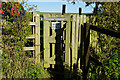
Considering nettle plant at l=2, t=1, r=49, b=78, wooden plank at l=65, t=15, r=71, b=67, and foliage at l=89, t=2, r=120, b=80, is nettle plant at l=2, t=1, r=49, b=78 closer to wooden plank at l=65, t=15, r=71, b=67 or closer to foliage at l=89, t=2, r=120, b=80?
wooden plank at l=65, t=15, r=71, b=67

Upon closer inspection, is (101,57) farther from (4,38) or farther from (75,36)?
(4,38)

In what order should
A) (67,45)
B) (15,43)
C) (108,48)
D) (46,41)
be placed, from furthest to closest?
(46,41) → (67,45) → (108,48) → (15,43)

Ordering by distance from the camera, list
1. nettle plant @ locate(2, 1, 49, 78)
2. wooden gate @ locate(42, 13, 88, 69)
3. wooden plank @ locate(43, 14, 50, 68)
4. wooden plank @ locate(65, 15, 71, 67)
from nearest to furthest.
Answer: nettle plant @ locate(2, 1, 49, 78), wooden gate @ locate(42, 13, 88, 69), wooden plank @ locate(65, 15, 71, 67), wooden plank @ locate(43, 14, 50, 68)

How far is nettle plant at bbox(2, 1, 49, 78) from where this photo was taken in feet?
13.4

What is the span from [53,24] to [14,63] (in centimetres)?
176

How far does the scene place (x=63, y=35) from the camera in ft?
17.2

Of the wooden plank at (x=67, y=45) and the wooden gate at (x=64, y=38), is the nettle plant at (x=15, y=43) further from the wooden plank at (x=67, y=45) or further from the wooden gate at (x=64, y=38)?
the wooden plank at (x=67, y=45)

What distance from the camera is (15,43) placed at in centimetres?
429

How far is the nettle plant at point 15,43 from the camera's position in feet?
13.4

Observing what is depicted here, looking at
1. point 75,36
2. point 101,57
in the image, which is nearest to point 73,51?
point 75,36

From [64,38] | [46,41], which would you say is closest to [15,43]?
[46,41]

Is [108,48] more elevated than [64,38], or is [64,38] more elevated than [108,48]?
[64,38]

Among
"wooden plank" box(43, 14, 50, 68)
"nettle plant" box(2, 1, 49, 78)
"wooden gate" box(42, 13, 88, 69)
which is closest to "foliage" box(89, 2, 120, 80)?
"wooden gate" box(42, 13, 88, 69)

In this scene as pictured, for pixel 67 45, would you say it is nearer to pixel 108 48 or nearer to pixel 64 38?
pixel 64 38
